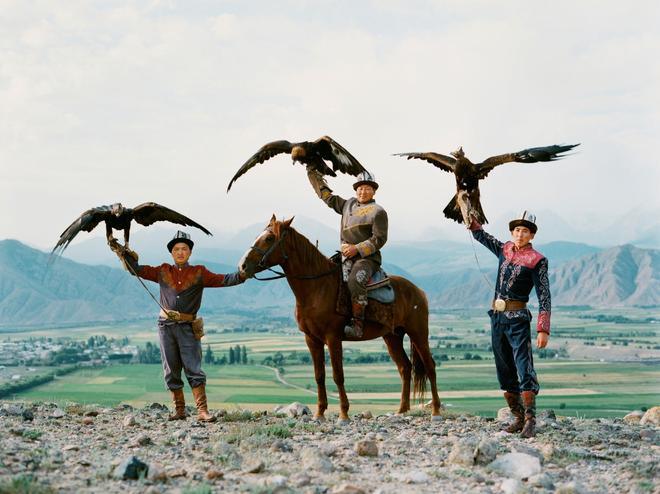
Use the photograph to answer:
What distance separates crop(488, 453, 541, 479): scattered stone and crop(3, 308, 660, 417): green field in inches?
190

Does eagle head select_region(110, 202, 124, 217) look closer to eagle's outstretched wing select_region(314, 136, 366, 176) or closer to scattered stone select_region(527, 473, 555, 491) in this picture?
eagle's outstretched wing select_region(314, 136, 366, 176)

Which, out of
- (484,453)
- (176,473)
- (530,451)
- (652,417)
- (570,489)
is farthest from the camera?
(652,417)

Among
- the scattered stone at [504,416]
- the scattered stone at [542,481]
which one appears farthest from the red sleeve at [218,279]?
the scattered stone at [504,416]

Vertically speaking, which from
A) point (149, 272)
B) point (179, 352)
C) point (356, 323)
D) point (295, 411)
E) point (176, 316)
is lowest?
point (295, 411)

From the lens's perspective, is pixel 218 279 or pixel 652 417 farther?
pixel 652 417

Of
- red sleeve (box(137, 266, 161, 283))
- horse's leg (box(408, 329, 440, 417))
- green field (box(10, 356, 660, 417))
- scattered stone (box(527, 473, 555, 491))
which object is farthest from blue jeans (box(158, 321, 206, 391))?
green field (box(10, 356, 660, 417))

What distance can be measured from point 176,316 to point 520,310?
495 centimetres

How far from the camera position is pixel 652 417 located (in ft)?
41.9

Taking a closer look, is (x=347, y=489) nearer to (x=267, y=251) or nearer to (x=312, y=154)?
(x=267, y=251)

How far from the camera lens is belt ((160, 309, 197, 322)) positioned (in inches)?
404

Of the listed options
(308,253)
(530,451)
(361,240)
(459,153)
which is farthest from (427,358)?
(459,153)

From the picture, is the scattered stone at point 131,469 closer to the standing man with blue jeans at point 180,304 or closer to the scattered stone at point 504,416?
the standing man with blue jeans at point 180,304

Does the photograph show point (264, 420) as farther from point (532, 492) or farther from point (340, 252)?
point (532, 492)

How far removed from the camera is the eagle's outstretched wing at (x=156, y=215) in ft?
33.7
